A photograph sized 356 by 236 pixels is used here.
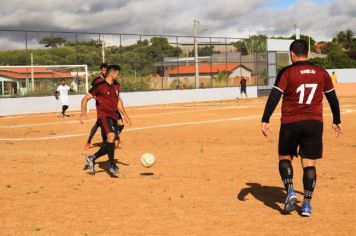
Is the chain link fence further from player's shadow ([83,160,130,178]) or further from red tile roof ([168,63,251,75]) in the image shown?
player's shadow ([83,160,130,178])

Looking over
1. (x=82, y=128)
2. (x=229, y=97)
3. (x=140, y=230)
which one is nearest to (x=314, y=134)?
(x=140, y=230)

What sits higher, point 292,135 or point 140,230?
point 292,135

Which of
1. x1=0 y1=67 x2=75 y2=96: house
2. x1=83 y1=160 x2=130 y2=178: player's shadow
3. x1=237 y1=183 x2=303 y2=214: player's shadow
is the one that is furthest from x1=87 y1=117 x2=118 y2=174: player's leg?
x1=0 y1=67 x2=75 y2=96: house

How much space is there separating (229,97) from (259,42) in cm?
2961

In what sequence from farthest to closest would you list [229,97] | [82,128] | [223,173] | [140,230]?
1. [229,97]
2. [82,128]
3. [223,173]
4. [140,230]

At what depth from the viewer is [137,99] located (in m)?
38.9

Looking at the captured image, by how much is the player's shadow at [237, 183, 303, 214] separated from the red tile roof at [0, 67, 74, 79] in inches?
1034

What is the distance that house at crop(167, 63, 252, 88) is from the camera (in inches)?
1711

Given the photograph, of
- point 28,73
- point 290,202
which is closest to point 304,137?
point 290,202

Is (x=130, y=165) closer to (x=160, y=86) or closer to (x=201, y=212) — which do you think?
(x=201, y=212)

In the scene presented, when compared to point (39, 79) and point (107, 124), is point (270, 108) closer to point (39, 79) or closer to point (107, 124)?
point (107, 124)

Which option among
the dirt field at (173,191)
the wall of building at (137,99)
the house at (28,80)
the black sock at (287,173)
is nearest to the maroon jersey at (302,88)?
the black sock at (287,173)

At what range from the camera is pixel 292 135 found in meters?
6.29

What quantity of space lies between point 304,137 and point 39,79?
2940 centimetres
